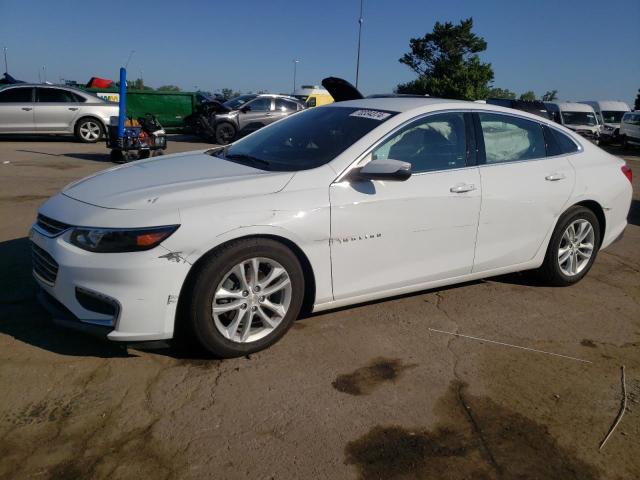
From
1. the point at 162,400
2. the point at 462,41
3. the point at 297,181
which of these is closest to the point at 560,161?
the point at 297,181

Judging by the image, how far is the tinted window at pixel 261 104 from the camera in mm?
17277

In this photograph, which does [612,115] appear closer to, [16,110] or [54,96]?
[54,96]

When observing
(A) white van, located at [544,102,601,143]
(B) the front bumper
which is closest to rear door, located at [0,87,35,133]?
(B) the front bumper

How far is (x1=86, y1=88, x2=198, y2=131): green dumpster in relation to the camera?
18.4m

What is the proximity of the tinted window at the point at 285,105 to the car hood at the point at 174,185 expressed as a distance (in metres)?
14.3

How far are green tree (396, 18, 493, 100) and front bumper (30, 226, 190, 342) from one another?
134ft

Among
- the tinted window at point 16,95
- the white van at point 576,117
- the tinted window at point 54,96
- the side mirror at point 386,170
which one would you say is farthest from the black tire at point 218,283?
the white van at point 576,117

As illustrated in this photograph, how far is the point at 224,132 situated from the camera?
16844mm

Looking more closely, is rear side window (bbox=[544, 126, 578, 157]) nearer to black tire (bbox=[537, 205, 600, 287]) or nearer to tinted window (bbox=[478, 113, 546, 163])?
tinted window (bbox=[478, 113, 546, 163])

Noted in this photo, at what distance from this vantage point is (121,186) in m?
3.25

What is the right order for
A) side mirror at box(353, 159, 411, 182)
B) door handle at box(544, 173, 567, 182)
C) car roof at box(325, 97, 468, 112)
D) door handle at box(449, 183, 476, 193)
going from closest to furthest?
side mirror at box(353, 159, 411, 182), door handle at box(449, 183, 476, 193), car roof at box(325, 97, 468, 112), door handle at box(544, 173, 567, 182)

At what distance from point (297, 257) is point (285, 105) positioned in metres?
15.2

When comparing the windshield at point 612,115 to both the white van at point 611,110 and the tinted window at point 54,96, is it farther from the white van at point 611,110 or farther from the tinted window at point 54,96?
the tinted window at point 54,96

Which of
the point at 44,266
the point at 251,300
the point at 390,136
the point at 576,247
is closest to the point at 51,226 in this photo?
the point at 44,266
